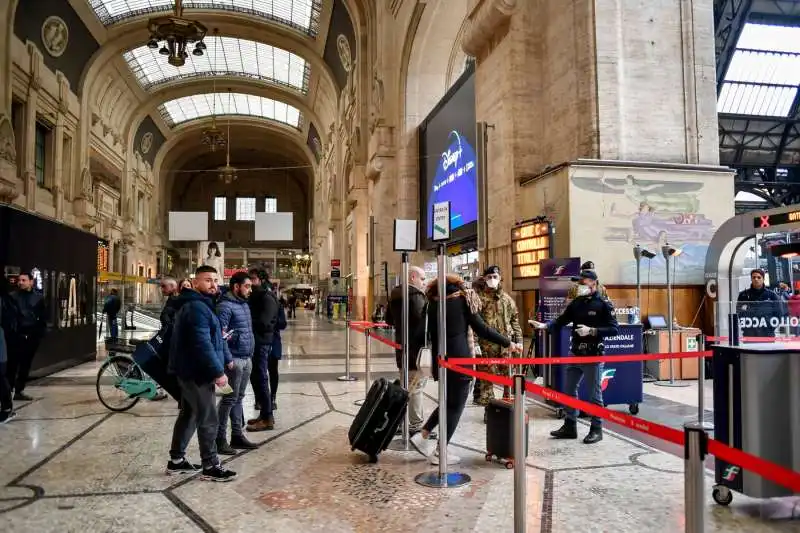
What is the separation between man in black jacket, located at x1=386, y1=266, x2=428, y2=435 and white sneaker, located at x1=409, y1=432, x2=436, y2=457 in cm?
10

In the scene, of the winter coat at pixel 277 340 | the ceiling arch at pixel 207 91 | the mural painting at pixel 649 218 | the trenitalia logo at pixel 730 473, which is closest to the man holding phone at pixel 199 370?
the winter coat at pixel 277 340

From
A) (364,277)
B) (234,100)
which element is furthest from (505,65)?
(234,100)

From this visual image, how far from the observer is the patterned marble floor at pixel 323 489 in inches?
136

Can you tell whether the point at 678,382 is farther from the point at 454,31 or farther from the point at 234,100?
the point at 234,100

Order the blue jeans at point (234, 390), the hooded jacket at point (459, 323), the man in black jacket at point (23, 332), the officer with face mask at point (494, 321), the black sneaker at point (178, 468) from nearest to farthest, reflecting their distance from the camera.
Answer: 1. the black sneaker at point (178, 468)
2. the hooded jacket at point (459, 323)
3. the blue jeans at point (234, 390)
4. the officer with face mask at point (494, 321)
5. the man in black jacket at point (23, 332)

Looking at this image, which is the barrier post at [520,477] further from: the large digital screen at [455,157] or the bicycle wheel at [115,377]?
the large digital screen at [455,157]

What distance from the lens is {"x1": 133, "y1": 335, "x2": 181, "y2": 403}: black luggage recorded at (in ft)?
15.0

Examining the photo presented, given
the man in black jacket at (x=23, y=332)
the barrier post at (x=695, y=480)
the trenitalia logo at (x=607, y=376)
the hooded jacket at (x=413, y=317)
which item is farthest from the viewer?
the man in black jacket at (x=23, y=332)

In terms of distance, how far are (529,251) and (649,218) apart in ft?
6.56

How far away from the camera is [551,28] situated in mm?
11148

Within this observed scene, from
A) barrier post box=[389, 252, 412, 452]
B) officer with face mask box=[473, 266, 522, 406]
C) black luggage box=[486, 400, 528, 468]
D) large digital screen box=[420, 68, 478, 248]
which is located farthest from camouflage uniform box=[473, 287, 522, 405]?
large digital screen box=[420, 68, 478, 248]

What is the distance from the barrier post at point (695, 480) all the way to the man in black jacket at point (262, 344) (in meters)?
4.38

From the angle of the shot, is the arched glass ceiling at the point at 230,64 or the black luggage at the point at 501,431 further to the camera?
the arched glass ceiling at the point at 230,64

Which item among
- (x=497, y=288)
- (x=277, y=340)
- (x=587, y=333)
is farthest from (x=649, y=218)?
(x=277, y=340)
